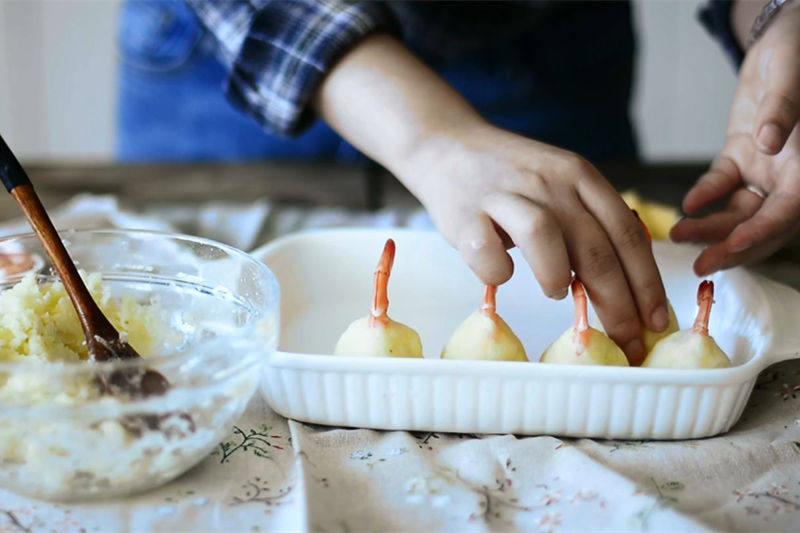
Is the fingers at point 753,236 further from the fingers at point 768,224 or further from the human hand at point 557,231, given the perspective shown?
the human hand at point 557,231

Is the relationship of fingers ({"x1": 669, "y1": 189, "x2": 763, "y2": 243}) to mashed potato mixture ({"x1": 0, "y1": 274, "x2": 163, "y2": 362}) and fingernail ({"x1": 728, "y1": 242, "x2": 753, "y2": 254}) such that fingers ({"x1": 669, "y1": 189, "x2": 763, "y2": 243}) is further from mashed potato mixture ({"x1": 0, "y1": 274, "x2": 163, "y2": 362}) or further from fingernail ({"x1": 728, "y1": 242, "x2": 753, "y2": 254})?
mashed potato mixture ({"x1": 0, "y1": 274, "x2": 163, "y2": 362})

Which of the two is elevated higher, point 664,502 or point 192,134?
point 664,502

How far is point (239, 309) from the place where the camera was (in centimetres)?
50

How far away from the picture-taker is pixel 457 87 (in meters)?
0.91

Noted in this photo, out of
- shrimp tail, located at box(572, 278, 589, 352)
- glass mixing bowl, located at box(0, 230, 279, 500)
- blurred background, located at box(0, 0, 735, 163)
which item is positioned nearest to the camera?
glass mixing bowl, located at box(0, 230, 279, 500)

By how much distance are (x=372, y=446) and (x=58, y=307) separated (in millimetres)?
189

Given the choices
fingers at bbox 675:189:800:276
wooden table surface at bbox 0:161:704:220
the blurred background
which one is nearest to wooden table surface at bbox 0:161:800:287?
wooden table surface at bbox 0:161:704:220

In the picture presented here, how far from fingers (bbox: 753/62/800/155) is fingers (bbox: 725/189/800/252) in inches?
2.8

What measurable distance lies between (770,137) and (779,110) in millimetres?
30

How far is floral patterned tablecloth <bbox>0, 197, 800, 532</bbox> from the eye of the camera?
40cm

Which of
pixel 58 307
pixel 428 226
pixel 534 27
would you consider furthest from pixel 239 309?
pixel 534 27

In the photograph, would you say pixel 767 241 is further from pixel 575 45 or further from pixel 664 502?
pixel 575 45

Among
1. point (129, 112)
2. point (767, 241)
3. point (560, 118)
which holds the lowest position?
point (129, 112)

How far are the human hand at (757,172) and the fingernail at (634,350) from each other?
4.7 inches
